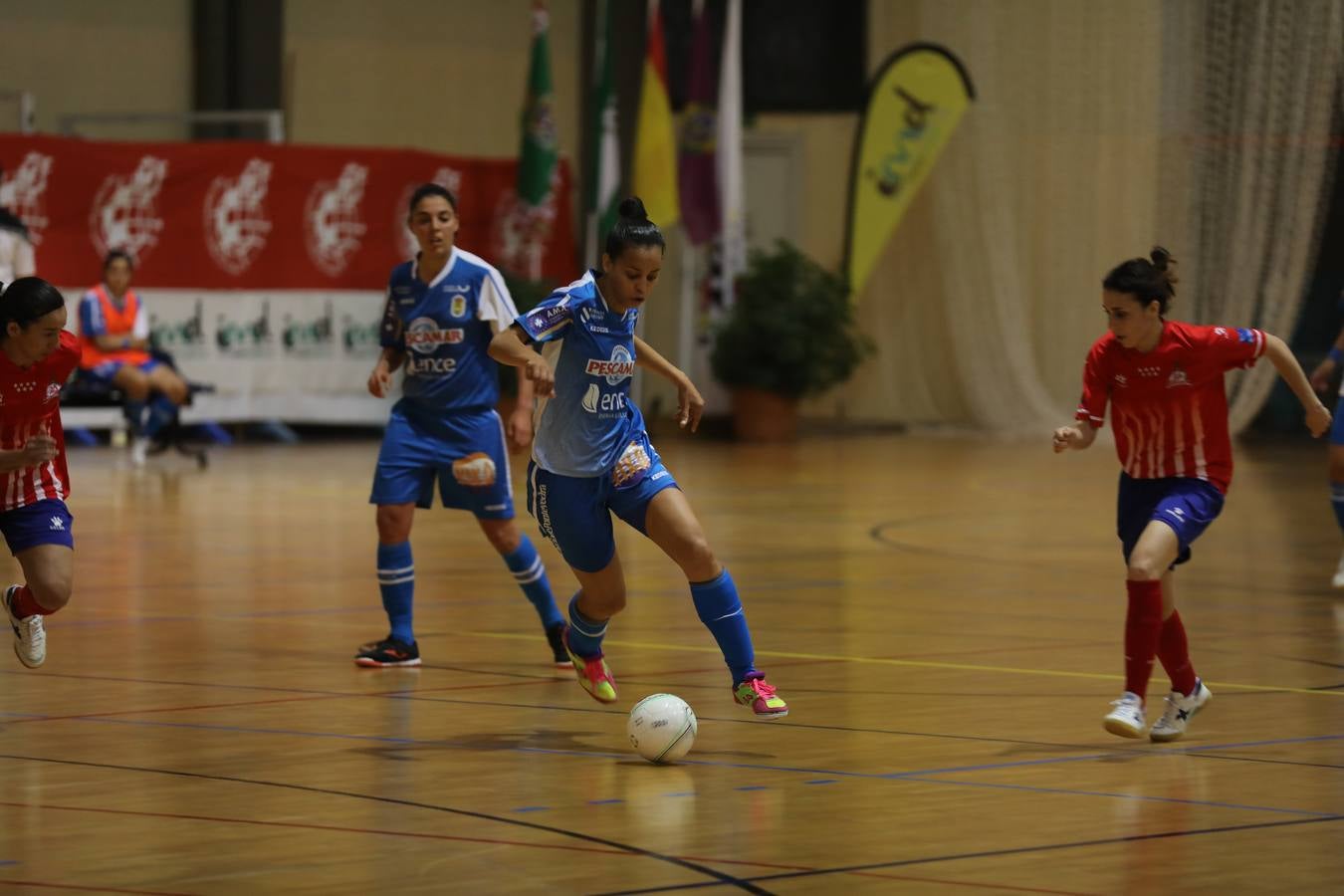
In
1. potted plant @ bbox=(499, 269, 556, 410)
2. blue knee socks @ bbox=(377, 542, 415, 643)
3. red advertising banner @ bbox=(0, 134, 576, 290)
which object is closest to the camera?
blue knee socks @ bbox=(377, 542, 415, 643)

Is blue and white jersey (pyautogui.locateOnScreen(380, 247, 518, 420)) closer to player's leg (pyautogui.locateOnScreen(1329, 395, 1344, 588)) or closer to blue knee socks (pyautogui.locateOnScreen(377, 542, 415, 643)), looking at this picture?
blue knee socks (pyautogui.locateOnScreen(377, 542, 415, 643))

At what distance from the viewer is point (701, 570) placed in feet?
20.5

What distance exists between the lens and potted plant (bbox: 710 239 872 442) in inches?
828

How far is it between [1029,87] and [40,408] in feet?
55.2

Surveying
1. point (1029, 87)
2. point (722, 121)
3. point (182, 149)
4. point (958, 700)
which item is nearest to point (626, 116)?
point (722, 121)

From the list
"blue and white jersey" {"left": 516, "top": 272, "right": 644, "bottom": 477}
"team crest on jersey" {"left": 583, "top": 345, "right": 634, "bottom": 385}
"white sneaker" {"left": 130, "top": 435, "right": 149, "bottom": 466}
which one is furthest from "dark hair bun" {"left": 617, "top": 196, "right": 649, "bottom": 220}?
"white sneaker" {"left": 130, "top": 435, "right": 149, "bottom": 466}

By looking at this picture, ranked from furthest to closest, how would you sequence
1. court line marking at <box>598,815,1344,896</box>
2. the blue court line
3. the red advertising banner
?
the red advertising banner → the blue court line → court line marking at <box>598,815,1344,896</box>

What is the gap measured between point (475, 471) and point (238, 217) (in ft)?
41.7

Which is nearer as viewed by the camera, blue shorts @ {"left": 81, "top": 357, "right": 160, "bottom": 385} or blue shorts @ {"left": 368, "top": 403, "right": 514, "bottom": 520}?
blue shorts @ {"left": 368, "top": 403, "right": 514, "bottom": 520}

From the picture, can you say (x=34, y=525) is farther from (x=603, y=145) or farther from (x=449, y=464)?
(x=603, y=145)

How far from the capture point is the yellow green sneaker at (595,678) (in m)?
6.68

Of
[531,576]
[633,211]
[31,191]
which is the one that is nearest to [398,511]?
[531,576]

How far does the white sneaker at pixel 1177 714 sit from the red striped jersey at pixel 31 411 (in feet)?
11.5

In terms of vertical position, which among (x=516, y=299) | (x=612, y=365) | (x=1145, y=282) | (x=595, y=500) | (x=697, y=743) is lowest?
(x=697, y=743)
